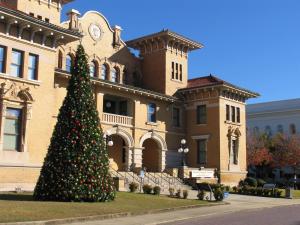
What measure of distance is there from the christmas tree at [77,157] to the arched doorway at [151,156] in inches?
861

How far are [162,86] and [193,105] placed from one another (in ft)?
12.0

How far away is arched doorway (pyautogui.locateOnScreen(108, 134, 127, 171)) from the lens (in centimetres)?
4091

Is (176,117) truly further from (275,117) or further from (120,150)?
(275,117)

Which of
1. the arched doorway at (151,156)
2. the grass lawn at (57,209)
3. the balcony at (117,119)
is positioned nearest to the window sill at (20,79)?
the grass lawn at (57,209)

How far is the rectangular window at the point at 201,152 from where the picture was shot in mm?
44725

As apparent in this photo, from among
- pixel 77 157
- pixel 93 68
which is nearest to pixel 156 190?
pixel 77 157

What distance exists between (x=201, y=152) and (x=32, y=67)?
21.6m

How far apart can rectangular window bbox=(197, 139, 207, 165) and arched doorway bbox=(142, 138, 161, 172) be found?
14.0ft

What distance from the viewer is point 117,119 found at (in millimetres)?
39156

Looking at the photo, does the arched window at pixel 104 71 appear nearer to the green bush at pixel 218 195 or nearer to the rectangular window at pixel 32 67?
the rectangular window at pixel 32 67

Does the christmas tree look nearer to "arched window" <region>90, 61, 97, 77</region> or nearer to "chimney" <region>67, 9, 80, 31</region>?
"chimney" <region>67, 9, 80, 31</region>

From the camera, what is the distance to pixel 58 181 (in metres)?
20.1

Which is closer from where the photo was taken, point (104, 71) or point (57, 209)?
point (57, 209)

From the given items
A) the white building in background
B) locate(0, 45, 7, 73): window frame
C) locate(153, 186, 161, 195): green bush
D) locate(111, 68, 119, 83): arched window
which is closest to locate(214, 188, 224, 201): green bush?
locate(153, 186, 161, 195): green bush
